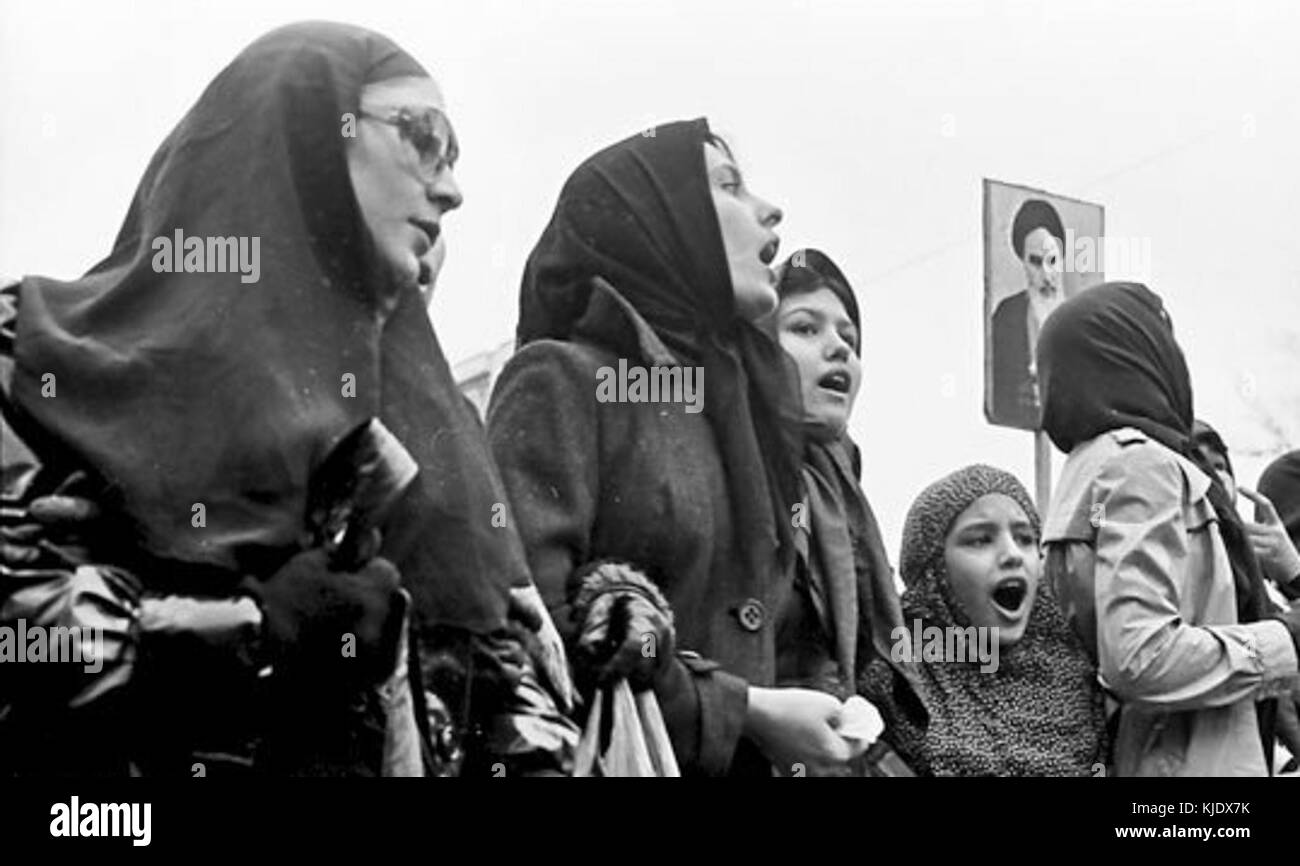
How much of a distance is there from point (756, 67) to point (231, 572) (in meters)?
1.36

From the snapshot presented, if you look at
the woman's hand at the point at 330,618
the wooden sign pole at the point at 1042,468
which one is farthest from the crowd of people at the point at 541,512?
the wooden sign pole at the point at 1042,468

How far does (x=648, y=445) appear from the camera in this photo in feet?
13.0

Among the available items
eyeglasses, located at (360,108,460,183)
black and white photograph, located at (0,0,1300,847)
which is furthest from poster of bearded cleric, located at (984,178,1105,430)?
eyeglasses, located at (360,108,460,183)

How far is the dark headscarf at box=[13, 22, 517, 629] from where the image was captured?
3.44m

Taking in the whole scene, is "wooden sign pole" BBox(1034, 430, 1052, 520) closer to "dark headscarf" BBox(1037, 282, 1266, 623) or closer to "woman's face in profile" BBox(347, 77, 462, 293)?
"dark headscarf" BBox(1037, 282, 1266, 623)

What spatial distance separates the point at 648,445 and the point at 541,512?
20cm

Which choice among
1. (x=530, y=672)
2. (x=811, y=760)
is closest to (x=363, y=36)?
(x=530, y=672)

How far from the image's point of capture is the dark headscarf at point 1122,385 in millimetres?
4512

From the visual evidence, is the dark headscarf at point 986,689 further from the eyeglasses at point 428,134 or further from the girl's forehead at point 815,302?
the eyeglasses at point 428,134

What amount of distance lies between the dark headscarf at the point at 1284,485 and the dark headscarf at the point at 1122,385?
507mm

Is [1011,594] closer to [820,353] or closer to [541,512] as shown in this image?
[820,353]

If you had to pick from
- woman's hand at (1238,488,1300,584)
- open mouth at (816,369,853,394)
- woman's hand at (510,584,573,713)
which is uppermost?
open mouth at (816,369,853,394)

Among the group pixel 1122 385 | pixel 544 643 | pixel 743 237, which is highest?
pixel 743 237

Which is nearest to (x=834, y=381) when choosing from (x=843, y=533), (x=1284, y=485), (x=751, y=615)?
(x=843, y=533)
